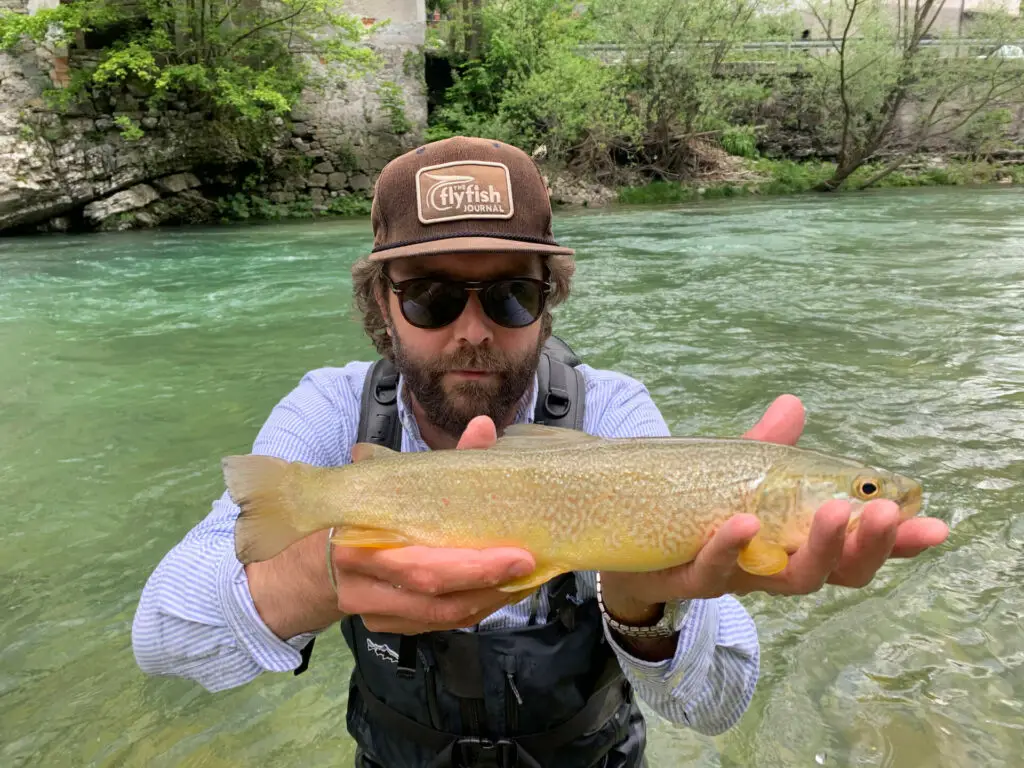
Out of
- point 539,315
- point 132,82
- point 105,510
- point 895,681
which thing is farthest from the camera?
point 132,82

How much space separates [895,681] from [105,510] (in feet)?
15.2

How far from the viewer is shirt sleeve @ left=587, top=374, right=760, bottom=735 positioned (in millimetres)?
1797

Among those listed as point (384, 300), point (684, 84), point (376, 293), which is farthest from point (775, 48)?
point (384, 300)

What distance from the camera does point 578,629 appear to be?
205cm

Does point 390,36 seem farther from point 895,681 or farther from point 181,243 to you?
point 895,681

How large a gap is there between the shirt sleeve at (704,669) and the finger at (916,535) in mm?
541

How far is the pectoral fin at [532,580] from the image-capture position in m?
1.55

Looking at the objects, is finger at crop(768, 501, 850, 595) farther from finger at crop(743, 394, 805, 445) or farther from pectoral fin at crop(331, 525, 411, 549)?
pectoral fin at crop(331, 525, 411, 549)

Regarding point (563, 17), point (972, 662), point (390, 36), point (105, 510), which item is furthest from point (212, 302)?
point (563, 17)

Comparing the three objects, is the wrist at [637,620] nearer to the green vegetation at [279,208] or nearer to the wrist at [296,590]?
the wrist at [296,590]

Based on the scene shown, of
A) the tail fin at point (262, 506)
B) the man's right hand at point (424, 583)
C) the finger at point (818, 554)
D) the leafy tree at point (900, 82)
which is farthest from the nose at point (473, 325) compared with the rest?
the leafy tree at point (900, 82)

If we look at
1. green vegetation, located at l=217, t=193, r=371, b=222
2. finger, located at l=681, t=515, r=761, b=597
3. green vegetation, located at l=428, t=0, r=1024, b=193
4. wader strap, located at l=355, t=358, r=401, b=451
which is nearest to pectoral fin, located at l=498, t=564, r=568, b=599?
finger, located at l=681, t=515, r=761, b=597

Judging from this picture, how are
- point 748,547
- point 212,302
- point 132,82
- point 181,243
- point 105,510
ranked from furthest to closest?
point 132,82 < point 181,243 < point 212,302 < point 105,510 < point 748,547

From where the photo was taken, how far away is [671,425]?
19.1ft
